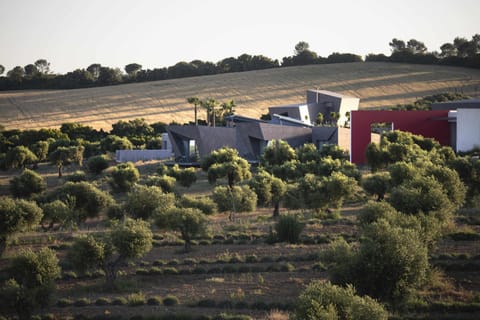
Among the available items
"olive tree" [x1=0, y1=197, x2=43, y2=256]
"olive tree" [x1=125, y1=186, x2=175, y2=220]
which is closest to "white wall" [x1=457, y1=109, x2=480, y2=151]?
"olive tree" [x1=125, y1=186, x2=175, y2=220]

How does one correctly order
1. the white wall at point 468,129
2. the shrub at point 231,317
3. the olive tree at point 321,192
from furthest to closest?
the white wall at point 468,129, the olive tree at point 321,192, the shrub at point 231,317

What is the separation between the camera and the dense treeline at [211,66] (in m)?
131

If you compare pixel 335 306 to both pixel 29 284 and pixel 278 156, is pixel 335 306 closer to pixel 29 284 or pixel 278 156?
pixel 29 284

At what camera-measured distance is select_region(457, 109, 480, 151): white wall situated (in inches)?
2386

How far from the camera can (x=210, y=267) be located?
26.2 m

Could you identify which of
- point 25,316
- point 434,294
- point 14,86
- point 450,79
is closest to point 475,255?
point 434,294

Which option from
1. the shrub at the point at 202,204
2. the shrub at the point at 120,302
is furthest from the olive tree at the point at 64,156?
the shrub at the point at 120,302

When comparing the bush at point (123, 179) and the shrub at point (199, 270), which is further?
the bush at point (123, 179)

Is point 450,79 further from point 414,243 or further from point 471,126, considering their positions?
point 414,243

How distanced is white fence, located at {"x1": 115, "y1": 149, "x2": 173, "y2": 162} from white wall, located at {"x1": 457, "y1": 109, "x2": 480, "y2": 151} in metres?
32.6

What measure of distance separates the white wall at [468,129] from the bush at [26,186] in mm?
40281

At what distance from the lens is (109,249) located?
2470 cm

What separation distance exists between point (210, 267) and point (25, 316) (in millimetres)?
8170

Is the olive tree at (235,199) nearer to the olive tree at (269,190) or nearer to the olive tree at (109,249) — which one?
the olive tree at (269,190)
